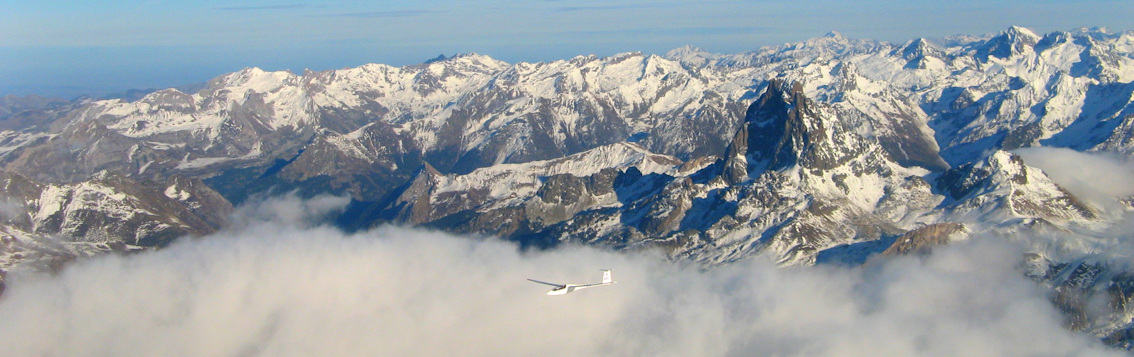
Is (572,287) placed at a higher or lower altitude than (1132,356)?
higher

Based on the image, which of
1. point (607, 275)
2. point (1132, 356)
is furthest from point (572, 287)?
point (1132, 356)

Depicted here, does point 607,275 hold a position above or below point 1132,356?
above

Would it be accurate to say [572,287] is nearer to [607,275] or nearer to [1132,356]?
[607,275]
